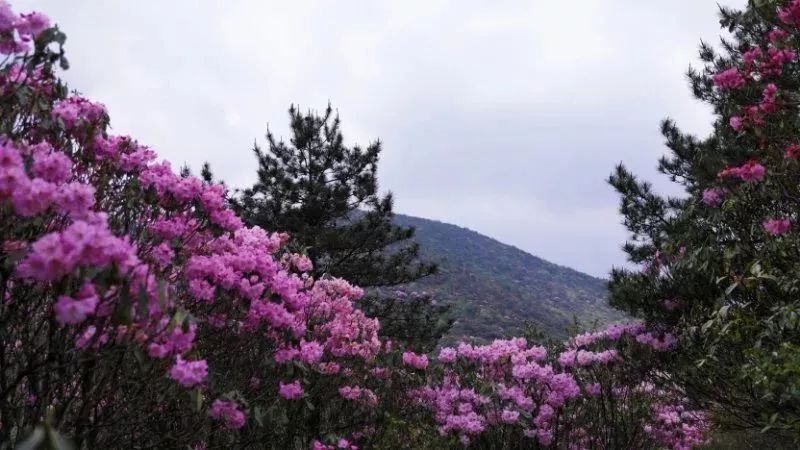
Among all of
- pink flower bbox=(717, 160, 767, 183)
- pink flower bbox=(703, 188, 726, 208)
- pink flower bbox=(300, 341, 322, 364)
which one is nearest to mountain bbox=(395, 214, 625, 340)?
pink flower bbox=(703, 188, 726, 208)

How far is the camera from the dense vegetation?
2143 mm

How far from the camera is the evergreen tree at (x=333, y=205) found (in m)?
15.2

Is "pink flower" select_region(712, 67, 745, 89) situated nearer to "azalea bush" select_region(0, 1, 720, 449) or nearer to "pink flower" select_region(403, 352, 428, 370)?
"azalea bush" select_region(0, 1, 720, 449)

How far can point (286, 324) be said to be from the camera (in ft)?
11.1

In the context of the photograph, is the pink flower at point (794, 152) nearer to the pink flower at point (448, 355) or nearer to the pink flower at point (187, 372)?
the pink flower at point (448, 355)

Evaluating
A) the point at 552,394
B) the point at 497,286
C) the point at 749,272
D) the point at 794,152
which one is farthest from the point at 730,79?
the point at 497,286

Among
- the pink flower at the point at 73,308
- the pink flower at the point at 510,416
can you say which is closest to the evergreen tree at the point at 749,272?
the pink flower at the point at 510,416

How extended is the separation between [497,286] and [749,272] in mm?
64676

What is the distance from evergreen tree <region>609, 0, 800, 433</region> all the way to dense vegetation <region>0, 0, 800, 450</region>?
0.03 metres

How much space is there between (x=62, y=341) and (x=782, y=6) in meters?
5.89

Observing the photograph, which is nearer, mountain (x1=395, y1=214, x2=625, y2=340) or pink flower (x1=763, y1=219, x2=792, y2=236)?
pink flower (x1=763, y1=219, x2=792, y2=236)

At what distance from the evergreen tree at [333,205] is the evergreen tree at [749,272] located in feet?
30.3

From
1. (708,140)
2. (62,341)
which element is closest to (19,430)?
(62,341)

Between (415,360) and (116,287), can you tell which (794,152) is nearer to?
(415,360)
